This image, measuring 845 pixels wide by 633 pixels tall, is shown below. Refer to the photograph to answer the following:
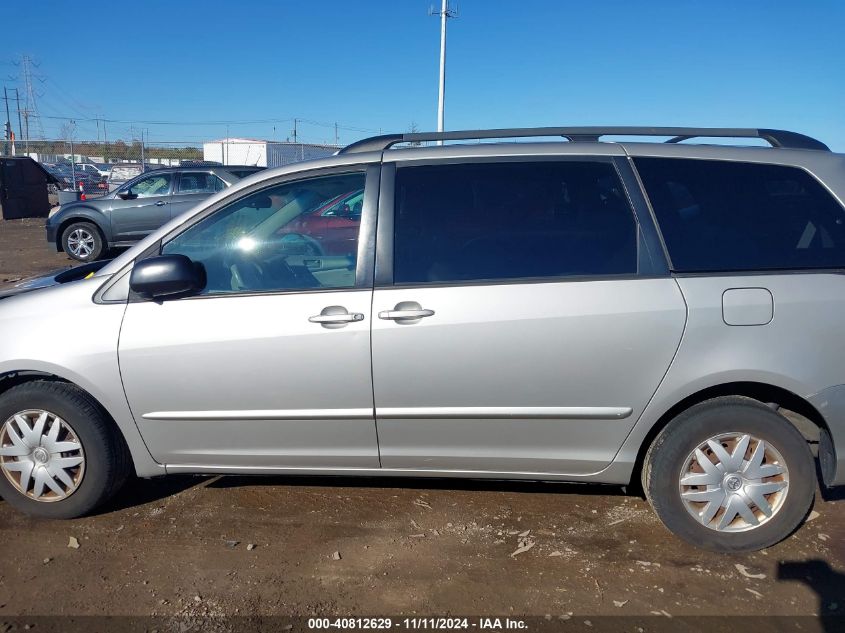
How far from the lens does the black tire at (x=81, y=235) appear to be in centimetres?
1259

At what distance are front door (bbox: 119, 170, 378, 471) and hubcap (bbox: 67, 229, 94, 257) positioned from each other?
34.9 ft

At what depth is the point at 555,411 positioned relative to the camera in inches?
120

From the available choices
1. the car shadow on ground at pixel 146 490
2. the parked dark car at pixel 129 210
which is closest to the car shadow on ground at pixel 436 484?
the car shadow on ground at pixel 146 490

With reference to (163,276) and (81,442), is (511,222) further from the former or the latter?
(81,442)

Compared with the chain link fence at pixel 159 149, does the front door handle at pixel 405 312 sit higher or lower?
lower

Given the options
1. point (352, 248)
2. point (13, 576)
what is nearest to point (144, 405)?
point (13, 576)

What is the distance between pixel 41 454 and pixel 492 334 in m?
2.25

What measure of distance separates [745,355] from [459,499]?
62.8 inches

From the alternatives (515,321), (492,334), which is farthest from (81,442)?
(515,321)

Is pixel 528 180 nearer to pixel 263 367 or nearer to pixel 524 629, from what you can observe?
pixel 263 367

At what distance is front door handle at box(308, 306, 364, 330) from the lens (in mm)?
3008

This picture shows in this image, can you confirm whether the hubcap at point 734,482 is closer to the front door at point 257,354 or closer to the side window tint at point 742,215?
the side window tint at point 742,215

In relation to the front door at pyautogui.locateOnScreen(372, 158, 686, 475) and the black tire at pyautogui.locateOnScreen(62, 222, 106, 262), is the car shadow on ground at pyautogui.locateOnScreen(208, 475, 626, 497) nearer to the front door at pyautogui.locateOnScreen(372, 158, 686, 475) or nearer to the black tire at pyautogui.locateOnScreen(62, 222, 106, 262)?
the front door at pyautogui.locateOnScreen(372, 158, 686, 475)

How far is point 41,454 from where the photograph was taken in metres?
3.31
